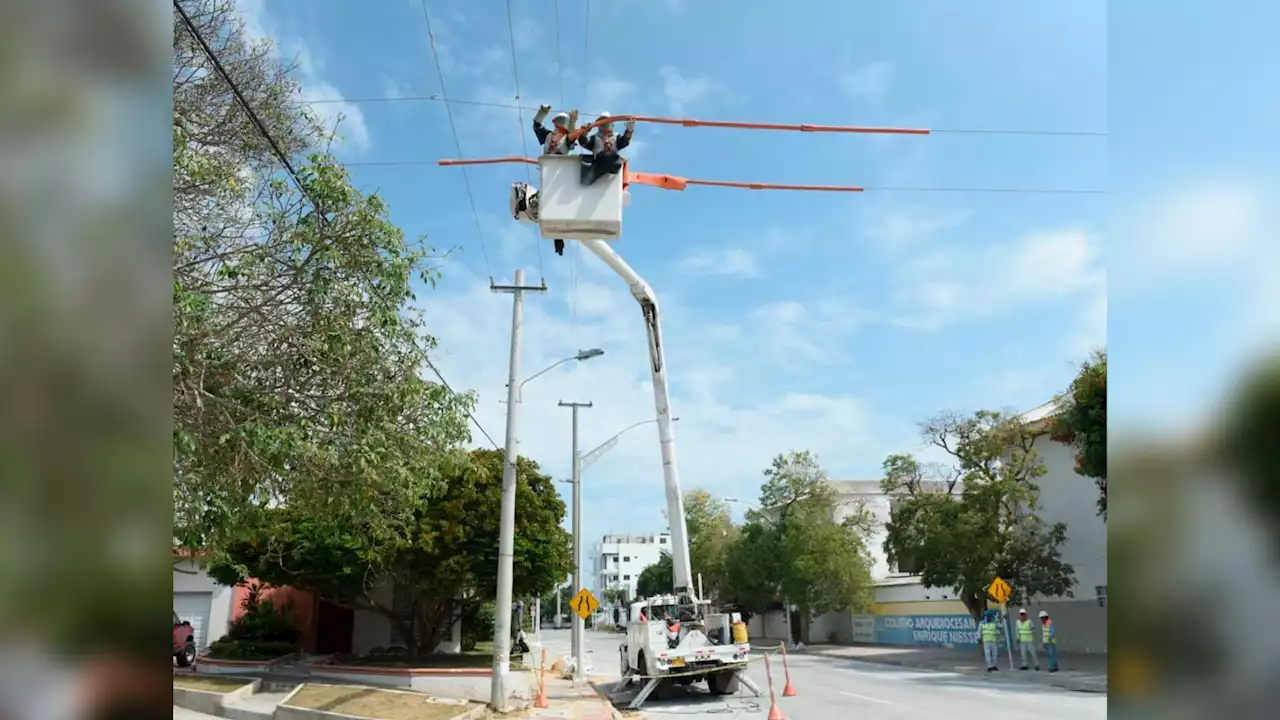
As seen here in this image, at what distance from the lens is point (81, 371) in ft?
4.29

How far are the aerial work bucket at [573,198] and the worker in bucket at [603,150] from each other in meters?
0.06

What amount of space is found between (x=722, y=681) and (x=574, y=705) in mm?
Answer: 3006

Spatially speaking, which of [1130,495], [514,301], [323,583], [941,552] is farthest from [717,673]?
[1130,495]

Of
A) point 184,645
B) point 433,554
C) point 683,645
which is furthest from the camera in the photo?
point 184,645

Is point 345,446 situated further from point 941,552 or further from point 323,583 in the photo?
point 941,552

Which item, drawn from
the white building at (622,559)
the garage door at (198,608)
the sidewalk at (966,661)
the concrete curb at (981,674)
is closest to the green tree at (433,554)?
the garage door at (198,608)

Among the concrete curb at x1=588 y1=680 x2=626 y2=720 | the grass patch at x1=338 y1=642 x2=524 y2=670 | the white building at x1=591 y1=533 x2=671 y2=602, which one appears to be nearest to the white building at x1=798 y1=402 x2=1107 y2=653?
the concrete curb at x1=588 y1=680 x2=626 y2=720

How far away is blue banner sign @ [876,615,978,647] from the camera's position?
35000 mm

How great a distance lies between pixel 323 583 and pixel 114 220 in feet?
76.8

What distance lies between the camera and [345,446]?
8.15 meters

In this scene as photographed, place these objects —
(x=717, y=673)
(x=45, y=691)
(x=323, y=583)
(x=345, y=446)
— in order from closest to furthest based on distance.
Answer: (x=45, y=691) → (x=345, y=446) → (x=717, y=673) → (x=323, y=583)

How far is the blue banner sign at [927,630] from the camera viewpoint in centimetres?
3500

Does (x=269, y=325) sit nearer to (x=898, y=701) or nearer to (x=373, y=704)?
(x=373, y=704)

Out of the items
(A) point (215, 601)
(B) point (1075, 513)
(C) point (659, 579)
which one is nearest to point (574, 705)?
(A) point (215, 601)
